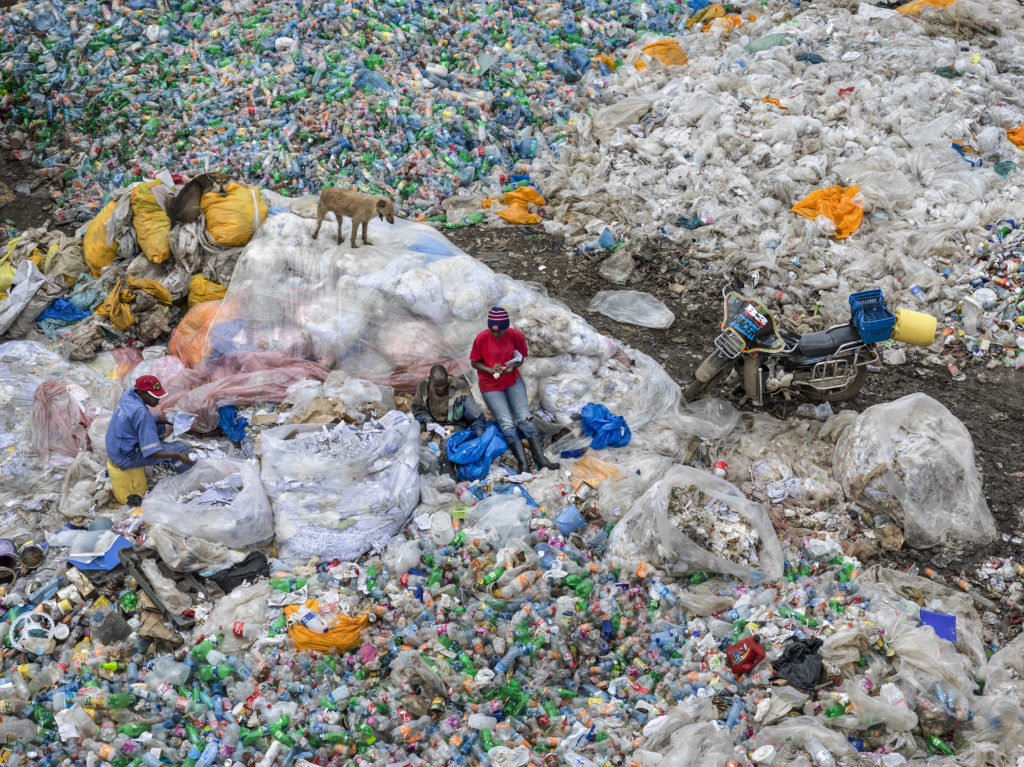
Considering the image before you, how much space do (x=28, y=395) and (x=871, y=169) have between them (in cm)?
783

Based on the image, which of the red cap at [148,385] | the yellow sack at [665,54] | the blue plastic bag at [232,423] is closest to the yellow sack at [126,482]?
the red cap at [148,385]

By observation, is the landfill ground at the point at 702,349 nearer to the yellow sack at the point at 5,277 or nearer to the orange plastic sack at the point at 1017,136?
the orange plastic sack at the point at 1017,136

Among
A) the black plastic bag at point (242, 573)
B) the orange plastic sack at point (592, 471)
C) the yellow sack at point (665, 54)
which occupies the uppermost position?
the yellow sack at point (665, 54)

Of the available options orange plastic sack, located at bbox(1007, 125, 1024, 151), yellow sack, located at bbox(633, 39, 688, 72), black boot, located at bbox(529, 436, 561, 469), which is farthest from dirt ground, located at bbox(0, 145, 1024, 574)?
yellow sack, located at bbox(633, 39, 688, 72)

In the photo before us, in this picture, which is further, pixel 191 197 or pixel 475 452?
pixel 191 197

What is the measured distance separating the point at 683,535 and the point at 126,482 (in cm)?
357

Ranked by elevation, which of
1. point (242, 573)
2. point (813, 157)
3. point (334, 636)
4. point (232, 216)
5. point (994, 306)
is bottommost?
point (242, 573)

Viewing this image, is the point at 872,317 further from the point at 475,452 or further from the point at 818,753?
the point at 818,753

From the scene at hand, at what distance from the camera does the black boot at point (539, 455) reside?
603 cm

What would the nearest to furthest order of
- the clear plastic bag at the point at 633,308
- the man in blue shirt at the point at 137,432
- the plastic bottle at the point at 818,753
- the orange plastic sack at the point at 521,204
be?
the plastic bottle at the point at 818,753 < the man in blue shirt at the point at 137,432 < the clear plastic bag at the point at 633,308 < the orange plastic sack at the point at 521,204

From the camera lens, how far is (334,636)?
4641 millimetres

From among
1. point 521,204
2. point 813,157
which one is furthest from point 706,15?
point 521,204

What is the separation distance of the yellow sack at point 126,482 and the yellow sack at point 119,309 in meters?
1.85

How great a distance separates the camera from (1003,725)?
160 inches
